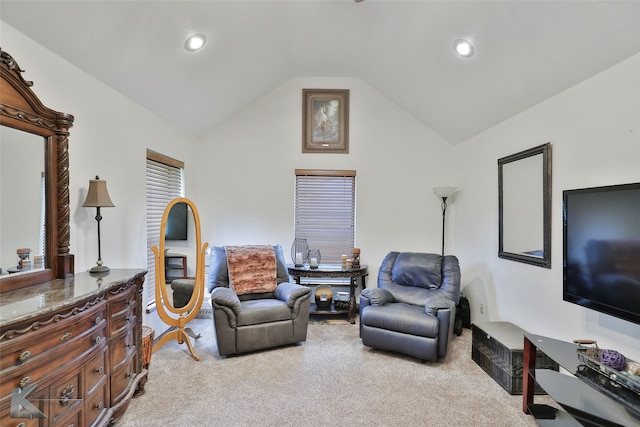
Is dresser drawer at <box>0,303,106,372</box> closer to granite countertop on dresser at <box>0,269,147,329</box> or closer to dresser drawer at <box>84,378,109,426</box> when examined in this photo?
granite countertop on dresser at <box>0,269,147,329</box>

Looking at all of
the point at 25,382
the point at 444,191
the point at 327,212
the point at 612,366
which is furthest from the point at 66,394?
the point at 444,191

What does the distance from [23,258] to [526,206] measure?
3888mm

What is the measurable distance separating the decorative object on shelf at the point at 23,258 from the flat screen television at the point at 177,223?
55.0 inches

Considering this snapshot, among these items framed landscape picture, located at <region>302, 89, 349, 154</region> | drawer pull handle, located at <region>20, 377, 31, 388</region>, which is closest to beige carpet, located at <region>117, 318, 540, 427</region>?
drawer pull handle, located at <region>20, 377, 31, 388</region>

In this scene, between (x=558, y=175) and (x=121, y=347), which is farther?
(x=558, y=175)

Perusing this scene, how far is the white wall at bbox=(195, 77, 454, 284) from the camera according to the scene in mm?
4660

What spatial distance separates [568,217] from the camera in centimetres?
223

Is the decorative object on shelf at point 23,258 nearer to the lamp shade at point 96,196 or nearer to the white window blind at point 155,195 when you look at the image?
the lamp shade at point 96,196

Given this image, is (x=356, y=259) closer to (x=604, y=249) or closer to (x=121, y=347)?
(x=604, y=249)

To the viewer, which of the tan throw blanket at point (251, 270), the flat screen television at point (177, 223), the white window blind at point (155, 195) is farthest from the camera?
the tan throw blanket at point (251, 270)

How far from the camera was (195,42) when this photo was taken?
2.87 metres

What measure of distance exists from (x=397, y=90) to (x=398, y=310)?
2795 millimetres

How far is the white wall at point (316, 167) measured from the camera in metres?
4.66

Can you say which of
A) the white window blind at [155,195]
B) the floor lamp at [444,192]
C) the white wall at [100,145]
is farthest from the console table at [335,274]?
the white wall at [100,145]
